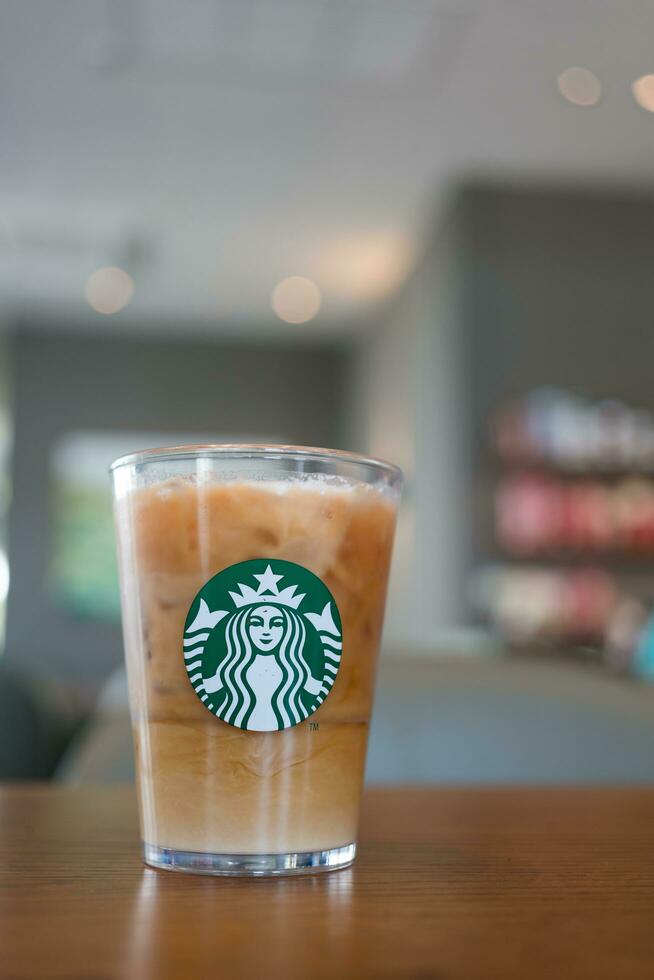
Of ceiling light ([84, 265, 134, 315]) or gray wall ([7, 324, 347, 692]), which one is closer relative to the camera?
ceiling light ([84, 265, 134, 315])

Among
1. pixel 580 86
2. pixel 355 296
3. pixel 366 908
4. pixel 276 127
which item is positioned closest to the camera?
pixel 366 908

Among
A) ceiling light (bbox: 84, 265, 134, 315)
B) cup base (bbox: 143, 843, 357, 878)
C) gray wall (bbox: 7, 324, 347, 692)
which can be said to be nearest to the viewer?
cup base (bbox: 143, 843, 357, 878)

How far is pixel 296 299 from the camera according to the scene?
21.3 feet

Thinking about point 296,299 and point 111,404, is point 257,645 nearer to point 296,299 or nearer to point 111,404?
point 296,299

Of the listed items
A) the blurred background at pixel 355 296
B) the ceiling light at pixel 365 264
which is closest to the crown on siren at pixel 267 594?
the blurred background at pixel 355 296

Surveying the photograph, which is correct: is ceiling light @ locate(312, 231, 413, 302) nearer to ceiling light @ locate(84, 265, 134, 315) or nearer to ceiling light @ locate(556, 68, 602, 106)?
ceiling light @ locate(84, 265, 134, 315)

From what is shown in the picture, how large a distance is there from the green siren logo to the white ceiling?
6.19ft

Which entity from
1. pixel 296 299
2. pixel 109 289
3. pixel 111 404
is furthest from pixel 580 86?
pixel 111 404

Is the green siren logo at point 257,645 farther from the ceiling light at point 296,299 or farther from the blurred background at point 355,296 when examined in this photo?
the ceiling light at point 296,299

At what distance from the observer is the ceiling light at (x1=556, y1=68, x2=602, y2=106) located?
340 cm

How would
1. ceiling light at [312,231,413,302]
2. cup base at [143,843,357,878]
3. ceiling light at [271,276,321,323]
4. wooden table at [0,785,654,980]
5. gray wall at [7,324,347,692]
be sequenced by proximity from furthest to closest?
1. gray wall at [7,324,347,692]
2. ceiling light at [271,276,321,323]
3. ceiling light at [312,231,413,302]
4. cup base at [143,843,357,878]
5. wooden table at [0,785,654,980]

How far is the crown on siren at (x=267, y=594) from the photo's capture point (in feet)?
1.14

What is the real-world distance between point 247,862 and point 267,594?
0.30 feet

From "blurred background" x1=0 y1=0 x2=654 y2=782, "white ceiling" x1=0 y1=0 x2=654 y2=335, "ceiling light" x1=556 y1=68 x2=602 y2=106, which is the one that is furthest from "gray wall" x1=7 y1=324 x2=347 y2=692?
"ceiling light" x1=556 y1=68 x2=602 y2=106
